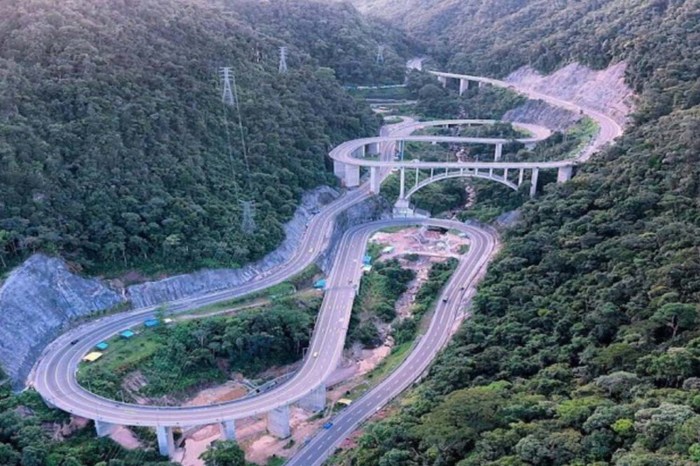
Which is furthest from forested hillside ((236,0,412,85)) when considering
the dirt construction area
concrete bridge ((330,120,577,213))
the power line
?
the dirt construction area

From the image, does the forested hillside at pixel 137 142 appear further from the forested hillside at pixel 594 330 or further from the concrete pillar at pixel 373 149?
the forested hillside at pixel 594 330

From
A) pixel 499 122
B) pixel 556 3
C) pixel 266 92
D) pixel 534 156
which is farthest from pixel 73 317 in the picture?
pixel 556 3

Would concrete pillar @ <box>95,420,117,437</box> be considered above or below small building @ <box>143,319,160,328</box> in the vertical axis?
below

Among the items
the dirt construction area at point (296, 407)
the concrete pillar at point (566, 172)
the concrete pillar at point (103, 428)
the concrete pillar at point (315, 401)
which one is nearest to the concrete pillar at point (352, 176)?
the dirt construction area at point (296, 407)

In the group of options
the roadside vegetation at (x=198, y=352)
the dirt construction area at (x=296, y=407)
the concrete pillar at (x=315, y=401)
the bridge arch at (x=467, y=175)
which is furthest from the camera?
the bridge arch at (x=467, y=175)

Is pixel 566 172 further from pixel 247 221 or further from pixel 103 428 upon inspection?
pixel 103 428

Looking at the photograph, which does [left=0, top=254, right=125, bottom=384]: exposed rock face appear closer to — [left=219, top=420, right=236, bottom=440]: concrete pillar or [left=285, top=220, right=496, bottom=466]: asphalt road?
[left=219, top=420, right=236, bottom=440]: concrete pillar

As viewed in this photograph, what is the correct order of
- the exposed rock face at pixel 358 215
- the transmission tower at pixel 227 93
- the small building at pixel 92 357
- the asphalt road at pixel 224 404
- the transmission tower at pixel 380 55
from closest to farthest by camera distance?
the asphalt road at pixel 224 404 < the small building at pixel 92 357 < the exposed rock face at pixel 358 215 < the transmission tower at pixel 227 93 < the transmission tower at pixel 380 55
